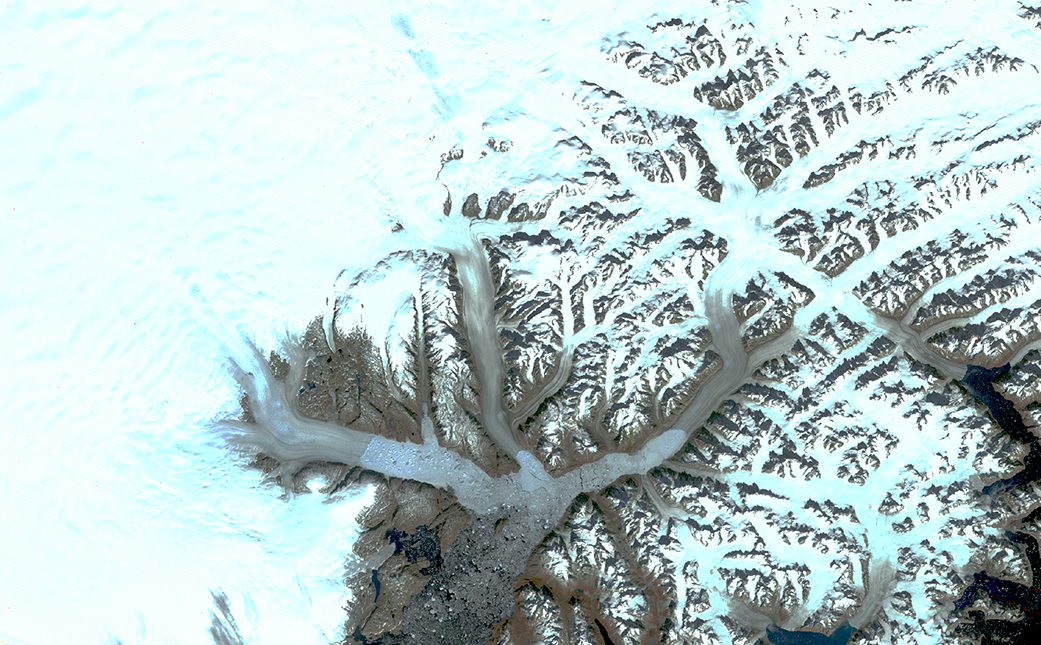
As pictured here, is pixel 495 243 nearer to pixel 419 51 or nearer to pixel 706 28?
pixel 419 51

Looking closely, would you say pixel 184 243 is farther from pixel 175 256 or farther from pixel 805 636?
pixel 805 636

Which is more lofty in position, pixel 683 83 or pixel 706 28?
pixel 706 28

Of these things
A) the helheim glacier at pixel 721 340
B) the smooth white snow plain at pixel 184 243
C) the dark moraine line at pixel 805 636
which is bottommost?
the dark moraine line at pixel 805 636

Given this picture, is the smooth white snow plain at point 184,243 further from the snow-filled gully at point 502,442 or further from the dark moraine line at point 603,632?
the dark moraine line at point 603,632

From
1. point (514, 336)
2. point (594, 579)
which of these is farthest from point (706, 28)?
point (594, 579)

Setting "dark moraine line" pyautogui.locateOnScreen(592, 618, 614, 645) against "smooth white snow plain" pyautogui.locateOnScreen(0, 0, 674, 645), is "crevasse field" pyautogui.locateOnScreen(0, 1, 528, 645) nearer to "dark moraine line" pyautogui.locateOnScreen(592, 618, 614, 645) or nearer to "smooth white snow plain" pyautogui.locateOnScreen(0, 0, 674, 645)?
"smooth white snow plain" pyautogui.locateOnScreen(0, 0, 674, 645)

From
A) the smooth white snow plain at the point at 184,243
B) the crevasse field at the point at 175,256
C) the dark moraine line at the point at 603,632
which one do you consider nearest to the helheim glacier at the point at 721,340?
the dark moraine line at the point at 603,632

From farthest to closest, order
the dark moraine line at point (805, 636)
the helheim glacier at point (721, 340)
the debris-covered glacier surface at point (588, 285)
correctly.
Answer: the dark moraine line at point (805, 636), the helheim glacier at point (721, 340), the debris-covered glacier surface at point (588, 285)
